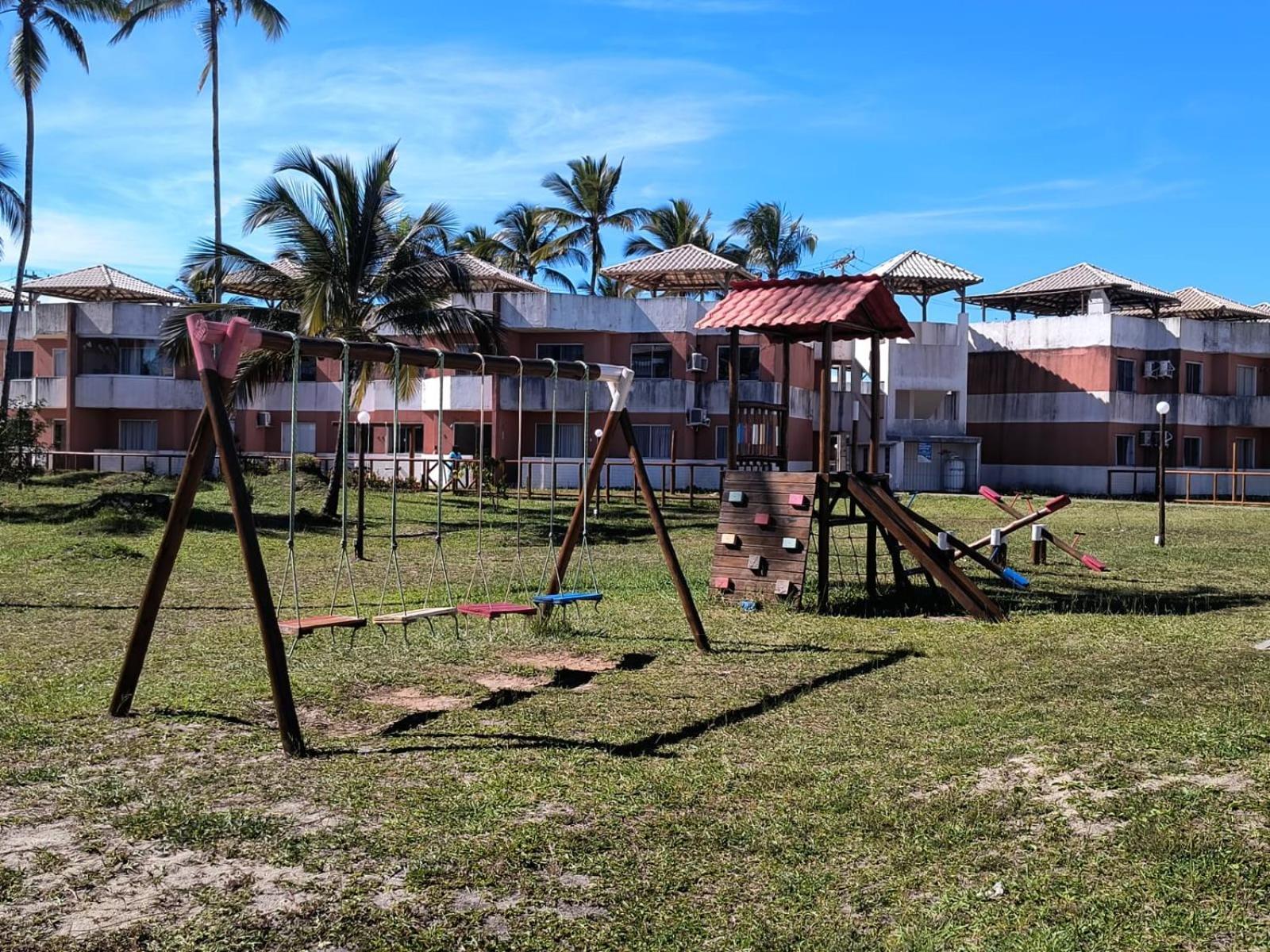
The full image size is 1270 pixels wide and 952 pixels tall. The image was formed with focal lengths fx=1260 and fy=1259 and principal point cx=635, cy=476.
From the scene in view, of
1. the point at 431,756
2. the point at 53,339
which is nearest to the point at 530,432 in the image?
Answer: the point at 53,339

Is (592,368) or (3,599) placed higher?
(592,368)

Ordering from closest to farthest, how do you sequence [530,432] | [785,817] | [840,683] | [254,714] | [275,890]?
[275,890]
[785,817]
[254,714]
[840,683]
[530,432]

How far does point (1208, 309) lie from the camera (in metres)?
51.3

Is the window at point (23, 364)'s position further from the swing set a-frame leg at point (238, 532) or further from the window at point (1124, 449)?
the swing set a-frame leg at point (238, 532)

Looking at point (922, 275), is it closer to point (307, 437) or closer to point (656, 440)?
point (656, 440)

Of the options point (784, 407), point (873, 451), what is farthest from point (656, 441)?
point (873, 451)

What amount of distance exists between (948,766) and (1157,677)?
3478mm

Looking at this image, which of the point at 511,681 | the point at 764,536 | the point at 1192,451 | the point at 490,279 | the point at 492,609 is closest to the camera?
the point at 511,681

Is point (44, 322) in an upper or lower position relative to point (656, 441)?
Result: upper

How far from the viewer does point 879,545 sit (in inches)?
931

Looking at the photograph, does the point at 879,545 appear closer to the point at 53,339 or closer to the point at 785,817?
the point at 785,817

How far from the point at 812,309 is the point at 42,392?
38892 mm

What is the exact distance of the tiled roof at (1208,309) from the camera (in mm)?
51062

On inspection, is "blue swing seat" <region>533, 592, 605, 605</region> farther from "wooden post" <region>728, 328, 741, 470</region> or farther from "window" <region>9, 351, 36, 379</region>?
"window" <region>9, 351, 36, 379</region>
